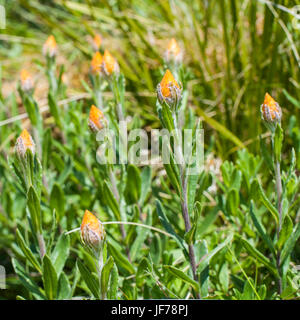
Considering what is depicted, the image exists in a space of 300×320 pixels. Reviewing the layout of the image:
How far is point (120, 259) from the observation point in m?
1.22

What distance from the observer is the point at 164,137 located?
1.12 meters

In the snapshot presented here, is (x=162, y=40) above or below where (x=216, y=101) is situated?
above

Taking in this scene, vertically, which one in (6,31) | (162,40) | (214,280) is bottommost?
(214,280)

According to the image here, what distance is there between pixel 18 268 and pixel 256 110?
3.92 feet

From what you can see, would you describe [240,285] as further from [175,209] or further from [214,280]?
[175,209]

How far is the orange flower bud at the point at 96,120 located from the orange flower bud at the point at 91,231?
322 millimetres

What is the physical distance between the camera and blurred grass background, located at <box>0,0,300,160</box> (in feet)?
5.81

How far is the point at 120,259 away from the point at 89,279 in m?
0.22

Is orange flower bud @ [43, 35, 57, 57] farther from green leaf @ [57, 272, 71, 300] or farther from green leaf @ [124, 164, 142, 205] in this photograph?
green leaf @ [57, 272, 71, 300]

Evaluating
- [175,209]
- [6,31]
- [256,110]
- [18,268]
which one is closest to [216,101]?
[256,110]

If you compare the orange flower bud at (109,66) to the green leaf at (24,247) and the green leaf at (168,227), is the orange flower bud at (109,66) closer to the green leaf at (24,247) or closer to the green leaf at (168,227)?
the green leaf at (168,227)

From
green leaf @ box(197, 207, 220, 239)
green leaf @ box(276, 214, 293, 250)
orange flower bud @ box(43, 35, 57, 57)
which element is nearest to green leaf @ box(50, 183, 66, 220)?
green leaf @ box(197, 207, 220, 239)

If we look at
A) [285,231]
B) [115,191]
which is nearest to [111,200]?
[115,191]

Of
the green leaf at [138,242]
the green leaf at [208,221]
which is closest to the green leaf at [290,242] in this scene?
the green leaf at [208,221]
